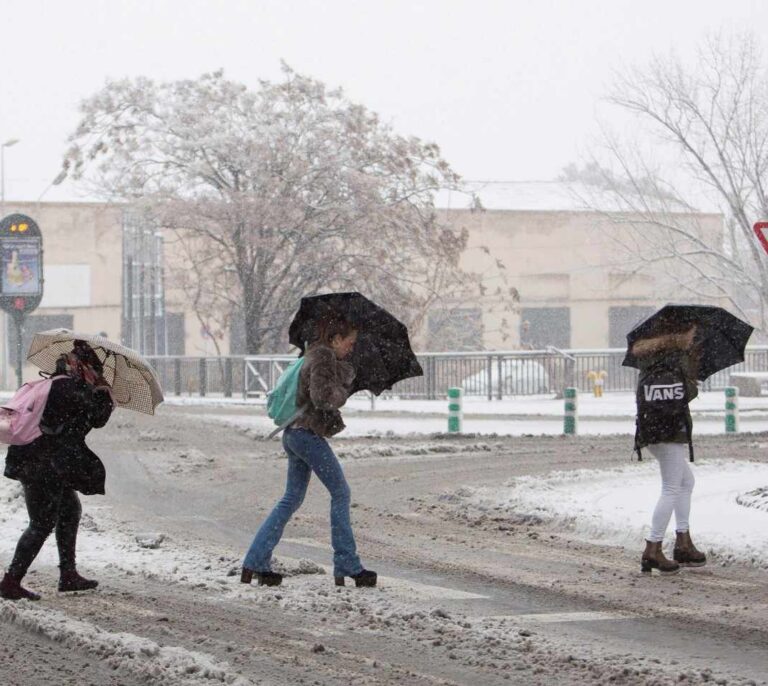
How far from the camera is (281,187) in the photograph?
40375mm

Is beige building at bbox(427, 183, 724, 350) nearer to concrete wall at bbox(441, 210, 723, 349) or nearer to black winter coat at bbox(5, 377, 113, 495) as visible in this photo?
concrete wall at bbox(441, 210, 723, 349)

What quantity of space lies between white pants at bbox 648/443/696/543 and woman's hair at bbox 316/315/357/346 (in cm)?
247

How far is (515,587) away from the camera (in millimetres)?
9484

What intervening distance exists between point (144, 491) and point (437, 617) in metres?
8.52

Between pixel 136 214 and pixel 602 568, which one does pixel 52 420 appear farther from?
pixel 136 214

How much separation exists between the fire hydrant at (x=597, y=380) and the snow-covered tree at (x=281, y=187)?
19.2ft

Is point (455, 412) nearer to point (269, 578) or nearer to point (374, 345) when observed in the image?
point (374, 345)

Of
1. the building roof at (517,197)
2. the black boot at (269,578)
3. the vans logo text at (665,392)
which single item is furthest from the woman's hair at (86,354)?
the building roof at (517,197)

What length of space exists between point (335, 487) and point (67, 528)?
1576mm

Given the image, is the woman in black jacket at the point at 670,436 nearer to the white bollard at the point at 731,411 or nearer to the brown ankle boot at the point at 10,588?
the brown ankle boot at the point at 10,588

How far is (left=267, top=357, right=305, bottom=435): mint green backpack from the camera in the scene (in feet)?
30.0

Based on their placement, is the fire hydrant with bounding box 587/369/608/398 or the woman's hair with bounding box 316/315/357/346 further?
the fire hydrant with bounding box 587/369/608/398

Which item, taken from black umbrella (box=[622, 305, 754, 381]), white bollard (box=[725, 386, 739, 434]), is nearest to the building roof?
white bollard (box=[725, 386, 739, 434])

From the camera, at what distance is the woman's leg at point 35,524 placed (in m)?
8.73
